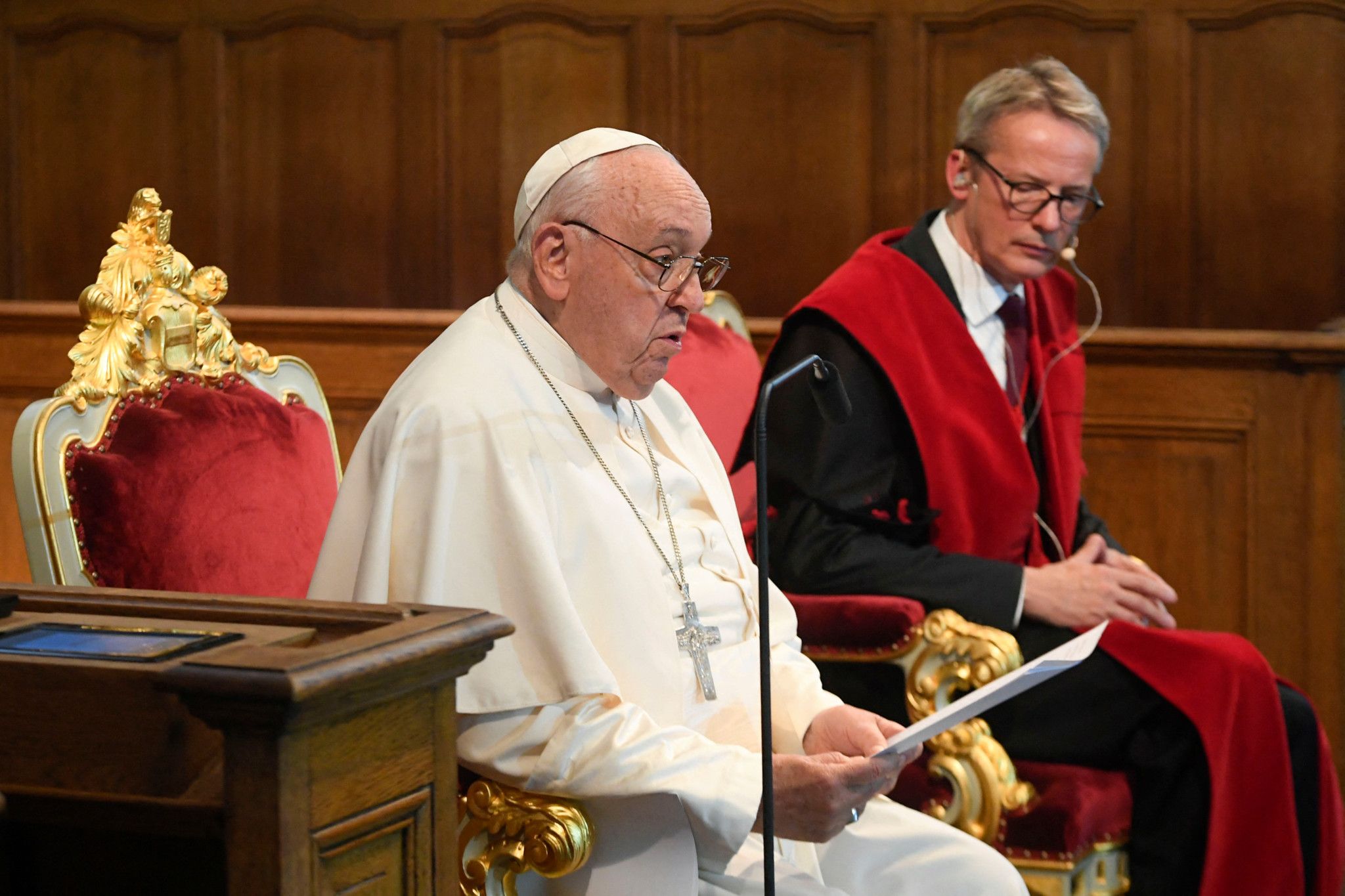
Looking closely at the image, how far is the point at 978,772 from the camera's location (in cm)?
286

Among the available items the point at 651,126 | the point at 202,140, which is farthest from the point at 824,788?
the point at 202,140

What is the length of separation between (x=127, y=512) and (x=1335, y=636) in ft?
11.1

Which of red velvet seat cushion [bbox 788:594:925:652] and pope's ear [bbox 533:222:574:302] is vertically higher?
pope's ear [bbox 533:222:574:302]

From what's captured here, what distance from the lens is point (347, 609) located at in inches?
65.7

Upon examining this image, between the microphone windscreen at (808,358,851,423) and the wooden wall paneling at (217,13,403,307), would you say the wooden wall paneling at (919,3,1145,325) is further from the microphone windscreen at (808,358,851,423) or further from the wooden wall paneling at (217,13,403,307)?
the microphone windscreen at (808,358,851,423)

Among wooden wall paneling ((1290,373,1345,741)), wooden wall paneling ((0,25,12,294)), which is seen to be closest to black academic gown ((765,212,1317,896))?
wooden wall paneling ((1290,373,1345,741))

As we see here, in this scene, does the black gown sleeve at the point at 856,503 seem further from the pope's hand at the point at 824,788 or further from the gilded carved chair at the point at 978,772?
the pope's hand at the point at 824,788

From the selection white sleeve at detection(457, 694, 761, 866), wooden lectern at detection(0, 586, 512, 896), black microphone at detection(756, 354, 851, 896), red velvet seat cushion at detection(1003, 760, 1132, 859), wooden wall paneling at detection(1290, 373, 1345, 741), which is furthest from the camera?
wooden wall paneling at detection(1290, 373, 1345, 741)

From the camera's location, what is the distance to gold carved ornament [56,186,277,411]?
2434 millimetres

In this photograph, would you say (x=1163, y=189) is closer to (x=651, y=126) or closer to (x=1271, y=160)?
(x=1271, y=160)

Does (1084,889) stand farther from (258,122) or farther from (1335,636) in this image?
(258,122)

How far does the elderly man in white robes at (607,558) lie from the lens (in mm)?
2006

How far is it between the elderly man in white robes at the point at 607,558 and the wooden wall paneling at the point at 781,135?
3143mm

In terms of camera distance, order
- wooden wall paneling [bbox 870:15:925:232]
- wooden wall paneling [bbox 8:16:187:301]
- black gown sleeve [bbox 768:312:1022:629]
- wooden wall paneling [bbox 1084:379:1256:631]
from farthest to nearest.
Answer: wooden wall paneling [bbox 8:16:187:301]
wooden wall paneling [bbox 870:15:925:232]
wooden wall paneling [bbox 1084:379:1256:631]
black gown sleeve [bbox 768:312:1022:629]
